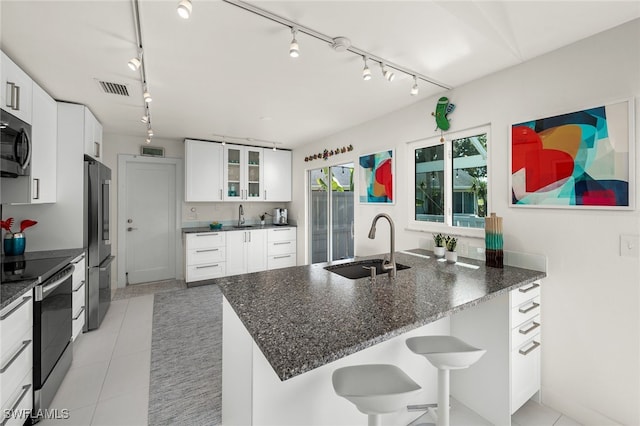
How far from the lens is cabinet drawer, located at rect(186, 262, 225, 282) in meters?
4.28

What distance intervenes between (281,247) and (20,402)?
12.0ft

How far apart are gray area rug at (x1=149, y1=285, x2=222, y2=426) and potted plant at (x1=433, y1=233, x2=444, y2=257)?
1.99m

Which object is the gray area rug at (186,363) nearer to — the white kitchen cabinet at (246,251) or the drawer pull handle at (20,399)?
the drawer pull handle at (20,399)

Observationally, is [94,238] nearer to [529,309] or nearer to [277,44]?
[277,44]

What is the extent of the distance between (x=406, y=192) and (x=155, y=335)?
9.81 feet

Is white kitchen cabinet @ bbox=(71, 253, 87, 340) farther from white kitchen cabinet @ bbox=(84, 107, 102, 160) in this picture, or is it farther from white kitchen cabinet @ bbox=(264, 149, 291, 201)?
white kitchen cabinet @ bbox=(264, 149, 291, 201)

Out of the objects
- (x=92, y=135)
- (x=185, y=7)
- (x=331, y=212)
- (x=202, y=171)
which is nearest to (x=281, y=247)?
(x=331, y=212)

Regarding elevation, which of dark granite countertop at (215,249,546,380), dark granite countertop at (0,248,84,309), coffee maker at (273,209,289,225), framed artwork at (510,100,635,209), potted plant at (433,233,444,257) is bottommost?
dark granite countertop at (215,249,546,380)

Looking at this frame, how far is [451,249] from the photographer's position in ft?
7.47

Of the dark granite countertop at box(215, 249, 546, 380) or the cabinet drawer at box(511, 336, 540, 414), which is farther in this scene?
the cabinet drawer at box(511, 336, 540, 414)

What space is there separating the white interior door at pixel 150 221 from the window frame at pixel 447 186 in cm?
389

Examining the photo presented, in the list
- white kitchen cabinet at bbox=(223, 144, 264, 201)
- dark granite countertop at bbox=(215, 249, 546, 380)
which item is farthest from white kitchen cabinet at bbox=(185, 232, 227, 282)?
dark granite countertop at bbox=(215, 249, 546, 380)

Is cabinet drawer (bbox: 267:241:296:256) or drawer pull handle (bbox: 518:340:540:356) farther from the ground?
cabinet drawer (bbox: 267:241:296:256)

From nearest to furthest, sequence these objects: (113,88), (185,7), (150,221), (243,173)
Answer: (185,7)
(113,88)
(150,221)
(243,173)
